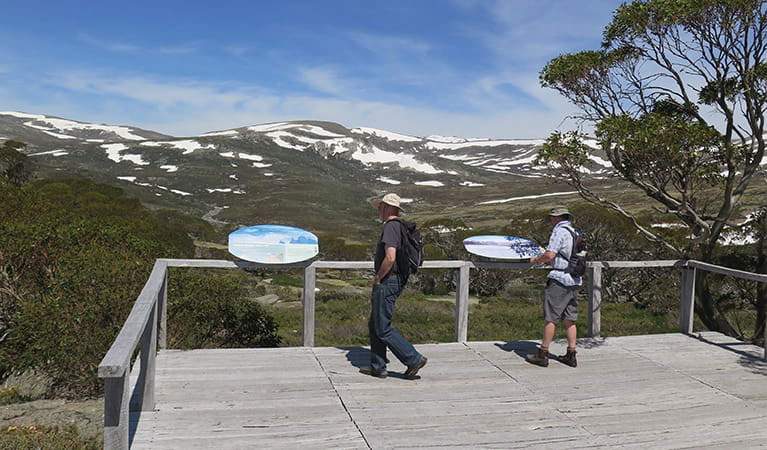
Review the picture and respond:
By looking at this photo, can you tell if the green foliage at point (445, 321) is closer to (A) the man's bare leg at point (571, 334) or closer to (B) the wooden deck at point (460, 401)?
(B) the wooden deck at point (460, 401)

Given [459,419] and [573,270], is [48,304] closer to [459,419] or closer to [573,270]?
[459,419]

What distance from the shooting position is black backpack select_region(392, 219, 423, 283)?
5270 millimetres

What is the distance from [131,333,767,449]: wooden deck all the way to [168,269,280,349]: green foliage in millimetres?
2405

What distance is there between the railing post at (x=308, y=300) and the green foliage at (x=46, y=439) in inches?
82.1

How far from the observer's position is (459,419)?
15.1 ft

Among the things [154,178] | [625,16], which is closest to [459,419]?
[625,16]

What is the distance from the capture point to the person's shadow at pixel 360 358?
5.63 m

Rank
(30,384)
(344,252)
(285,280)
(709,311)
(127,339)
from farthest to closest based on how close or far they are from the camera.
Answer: (344,252), (285,280), (709,311), (30,384), (127,339)

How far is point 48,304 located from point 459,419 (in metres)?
4.91

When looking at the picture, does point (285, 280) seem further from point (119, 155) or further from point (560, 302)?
point (119, 155)

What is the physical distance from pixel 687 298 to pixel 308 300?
14.8ft

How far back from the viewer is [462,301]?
6.72 metres

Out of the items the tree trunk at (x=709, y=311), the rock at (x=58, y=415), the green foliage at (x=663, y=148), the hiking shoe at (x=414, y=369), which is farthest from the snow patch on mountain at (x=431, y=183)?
the hiking shoe at (x=414, y=369)

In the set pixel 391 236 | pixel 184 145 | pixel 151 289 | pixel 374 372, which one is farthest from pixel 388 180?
pixel 151 289
